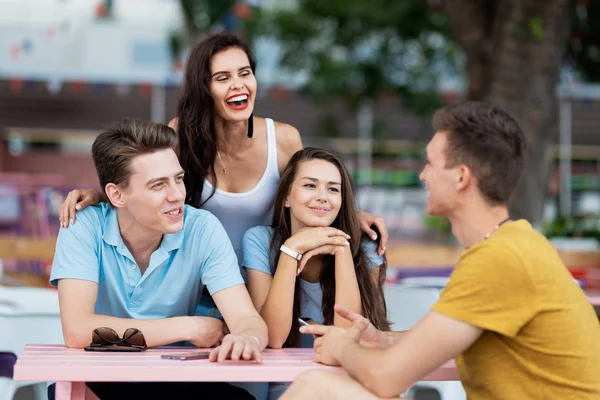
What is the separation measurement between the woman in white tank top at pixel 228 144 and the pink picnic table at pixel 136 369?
1006 mm

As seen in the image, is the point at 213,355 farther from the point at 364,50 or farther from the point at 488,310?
the point at 364,50

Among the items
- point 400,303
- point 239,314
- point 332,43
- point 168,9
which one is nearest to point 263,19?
point 332,43

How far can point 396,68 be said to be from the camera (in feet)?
41.4

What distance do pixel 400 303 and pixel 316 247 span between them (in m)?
0.92

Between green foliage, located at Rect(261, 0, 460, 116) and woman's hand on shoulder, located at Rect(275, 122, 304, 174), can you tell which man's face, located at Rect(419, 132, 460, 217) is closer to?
woman's hand on shoulder, located at Rect(275, 122, 304, 174)

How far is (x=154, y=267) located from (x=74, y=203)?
1.09 feet

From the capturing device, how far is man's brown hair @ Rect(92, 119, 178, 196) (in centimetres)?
272

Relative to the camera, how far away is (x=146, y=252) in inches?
110

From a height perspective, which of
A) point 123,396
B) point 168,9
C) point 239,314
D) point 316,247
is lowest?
point 123,396

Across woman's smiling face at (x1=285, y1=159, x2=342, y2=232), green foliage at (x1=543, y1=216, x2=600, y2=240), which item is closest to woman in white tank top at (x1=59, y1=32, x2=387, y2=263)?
woman's smiling face at (x1=285, y1=159, x2=342, y2=232)

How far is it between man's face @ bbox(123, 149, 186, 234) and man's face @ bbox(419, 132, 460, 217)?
827 mm

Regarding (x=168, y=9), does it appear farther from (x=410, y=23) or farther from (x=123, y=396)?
(x=123, y=396)

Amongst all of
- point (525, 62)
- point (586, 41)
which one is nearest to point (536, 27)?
point (525, 62)

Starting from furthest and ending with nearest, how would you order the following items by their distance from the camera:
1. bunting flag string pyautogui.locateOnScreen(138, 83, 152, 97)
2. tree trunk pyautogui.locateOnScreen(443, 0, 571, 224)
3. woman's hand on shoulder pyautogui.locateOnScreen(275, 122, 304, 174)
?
bunting flag string pyautogui.locateOnScreen(138, 83, 152, 97), tree trunk pyautogui.locateOnScreen(443, 0, 571, 224), woman's hand on shoulder pyautogui.locateOnScreen(275, 122, 304, 174)
